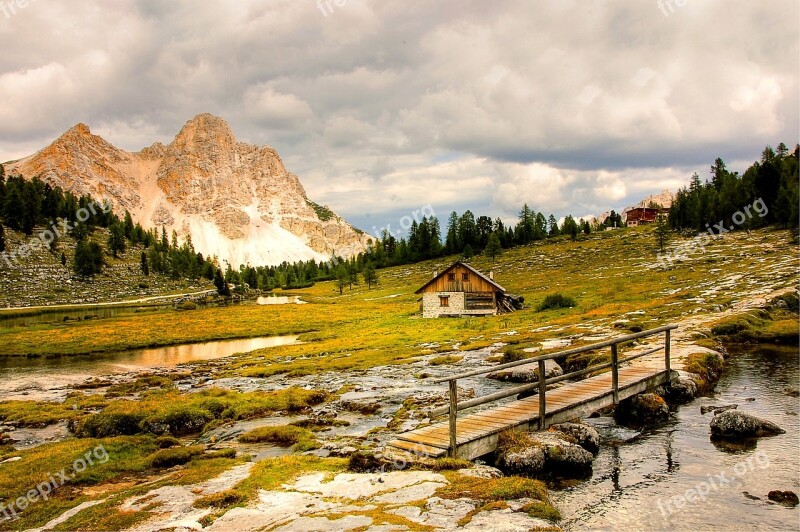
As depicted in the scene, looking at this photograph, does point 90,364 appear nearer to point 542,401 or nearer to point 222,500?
point 222,500

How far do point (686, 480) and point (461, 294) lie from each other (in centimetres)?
6037

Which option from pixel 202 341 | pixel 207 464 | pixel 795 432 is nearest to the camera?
pixel 207 464

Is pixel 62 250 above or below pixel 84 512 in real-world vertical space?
above

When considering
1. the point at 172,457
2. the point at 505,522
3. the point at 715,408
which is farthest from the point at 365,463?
the point at 715,408

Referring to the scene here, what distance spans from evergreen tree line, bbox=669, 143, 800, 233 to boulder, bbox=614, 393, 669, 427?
109417mm

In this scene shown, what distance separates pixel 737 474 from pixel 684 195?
6764 inches

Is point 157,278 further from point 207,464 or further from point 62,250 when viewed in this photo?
point 207,464

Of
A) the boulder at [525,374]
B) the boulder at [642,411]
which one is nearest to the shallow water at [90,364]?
the boulder at [525,374]

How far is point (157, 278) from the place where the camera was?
186 metres

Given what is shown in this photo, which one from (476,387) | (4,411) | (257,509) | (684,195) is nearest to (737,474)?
(257,509)

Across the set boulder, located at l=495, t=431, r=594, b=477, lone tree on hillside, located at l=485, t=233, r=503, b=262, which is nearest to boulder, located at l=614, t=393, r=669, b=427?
boulder, located at l=495, t=431, r=594, b=477

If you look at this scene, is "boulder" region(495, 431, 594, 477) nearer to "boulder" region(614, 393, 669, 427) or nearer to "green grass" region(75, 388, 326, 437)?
"boulder" region(614, 393, 669, 427)

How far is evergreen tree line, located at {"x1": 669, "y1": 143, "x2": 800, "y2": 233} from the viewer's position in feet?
370

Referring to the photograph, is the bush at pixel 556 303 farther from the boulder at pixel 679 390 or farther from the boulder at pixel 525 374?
the boulder at pixel 679 390
